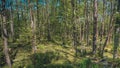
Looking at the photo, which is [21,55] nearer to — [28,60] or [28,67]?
[28,60]

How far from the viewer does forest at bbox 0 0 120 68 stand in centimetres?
1395

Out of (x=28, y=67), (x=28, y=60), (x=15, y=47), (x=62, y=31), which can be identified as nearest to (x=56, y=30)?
(x=62, y=31)

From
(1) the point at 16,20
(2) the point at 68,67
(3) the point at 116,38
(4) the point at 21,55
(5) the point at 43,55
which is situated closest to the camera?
(2) the point at 68,67

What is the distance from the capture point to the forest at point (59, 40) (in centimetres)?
1395

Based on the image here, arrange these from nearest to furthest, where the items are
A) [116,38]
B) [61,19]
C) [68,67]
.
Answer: [68,67] → [116,38] → [61,19]

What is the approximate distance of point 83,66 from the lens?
875 cm

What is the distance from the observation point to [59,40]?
31.7 m

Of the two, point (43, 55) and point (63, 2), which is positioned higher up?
point (63, 2)

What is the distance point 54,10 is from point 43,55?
19.1 m

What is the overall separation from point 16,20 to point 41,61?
2271cm

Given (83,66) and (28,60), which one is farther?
(28,60)

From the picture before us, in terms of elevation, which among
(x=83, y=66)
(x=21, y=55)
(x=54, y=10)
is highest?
(x=54, y=10)

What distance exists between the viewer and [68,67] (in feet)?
40.1

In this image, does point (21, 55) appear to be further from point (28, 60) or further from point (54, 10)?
point (54, 10)
